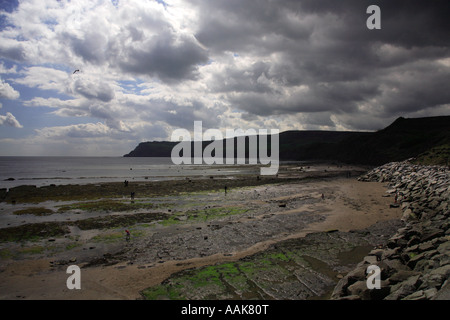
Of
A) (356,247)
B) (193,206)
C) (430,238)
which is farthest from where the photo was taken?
(193,206)

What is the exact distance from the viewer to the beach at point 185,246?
12.0 meters

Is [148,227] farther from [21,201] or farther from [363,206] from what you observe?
[21,201]

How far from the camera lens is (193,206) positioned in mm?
33500

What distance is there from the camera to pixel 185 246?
17766 mm

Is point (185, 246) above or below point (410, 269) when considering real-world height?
below

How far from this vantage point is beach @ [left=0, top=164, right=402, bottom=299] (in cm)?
1203

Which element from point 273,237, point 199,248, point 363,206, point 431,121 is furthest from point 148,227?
point 431,121

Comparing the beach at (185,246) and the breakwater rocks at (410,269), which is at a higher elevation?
the breakwater rocks at (410,269)

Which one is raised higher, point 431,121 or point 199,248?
point 431,121

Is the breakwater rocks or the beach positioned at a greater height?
the breakwater rocks

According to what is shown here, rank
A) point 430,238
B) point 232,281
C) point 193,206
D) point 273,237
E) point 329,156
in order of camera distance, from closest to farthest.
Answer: point 232,281
point 430,238
point 273,237
point 193,206
point 329,156

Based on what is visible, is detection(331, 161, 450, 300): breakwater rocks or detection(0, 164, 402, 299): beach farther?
→ detection(0, 164, 402, 299): beach

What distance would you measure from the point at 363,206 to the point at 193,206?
20.8 metres

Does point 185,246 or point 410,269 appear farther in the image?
point 185,246
